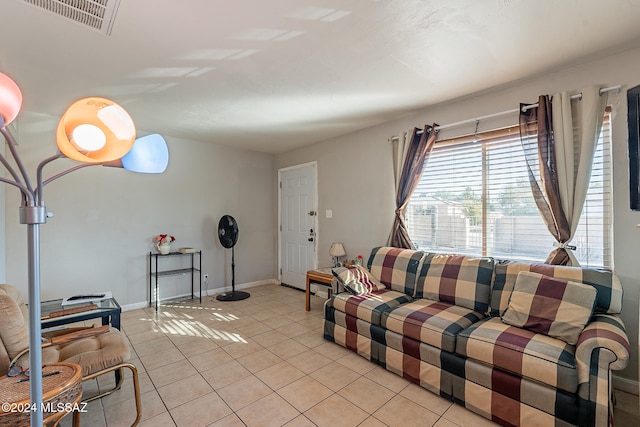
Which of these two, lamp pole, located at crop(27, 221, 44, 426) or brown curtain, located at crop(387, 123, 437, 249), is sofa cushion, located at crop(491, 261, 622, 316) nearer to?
brown curtain, located at crop(387, 123, 437, 249)

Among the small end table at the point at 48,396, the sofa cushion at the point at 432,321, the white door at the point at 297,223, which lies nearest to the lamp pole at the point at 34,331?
the small end table at the point at 48,396

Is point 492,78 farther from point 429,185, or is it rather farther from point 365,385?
point 365,385

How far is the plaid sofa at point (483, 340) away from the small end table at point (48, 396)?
202 cm

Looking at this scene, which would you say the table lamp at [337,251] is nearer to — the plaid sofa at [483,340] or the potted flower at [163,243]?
the plaid sofa at [483,340]

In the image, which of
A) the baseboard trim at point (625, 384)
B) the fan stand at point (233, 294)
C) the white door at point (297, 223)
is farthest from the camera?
the white door at point (297, 223)

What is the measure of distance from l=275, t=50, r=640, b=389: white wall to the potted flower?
221cm

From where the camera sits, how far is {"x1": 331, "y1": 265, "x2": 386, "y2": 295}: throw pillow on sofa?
297 centimetres

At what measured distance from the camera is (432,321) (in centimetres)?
225

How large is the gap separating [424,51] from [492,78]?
33.5 inches

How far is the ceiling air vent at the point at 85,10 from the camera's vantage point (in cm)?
162

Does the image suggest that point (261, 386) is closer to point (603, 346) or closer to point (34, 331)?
point (34, 331)

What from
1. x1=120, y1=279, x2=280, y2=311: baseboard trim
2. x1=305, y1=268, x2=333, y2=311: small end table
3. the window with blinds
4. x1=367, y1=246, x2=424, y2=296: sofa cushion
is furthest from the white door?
the window with blinds

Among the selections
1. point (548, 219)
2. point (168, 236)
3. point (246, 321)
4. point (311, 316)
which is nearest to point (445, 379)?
point (548, 219)

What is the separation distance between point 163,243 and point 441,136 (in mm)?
3850
